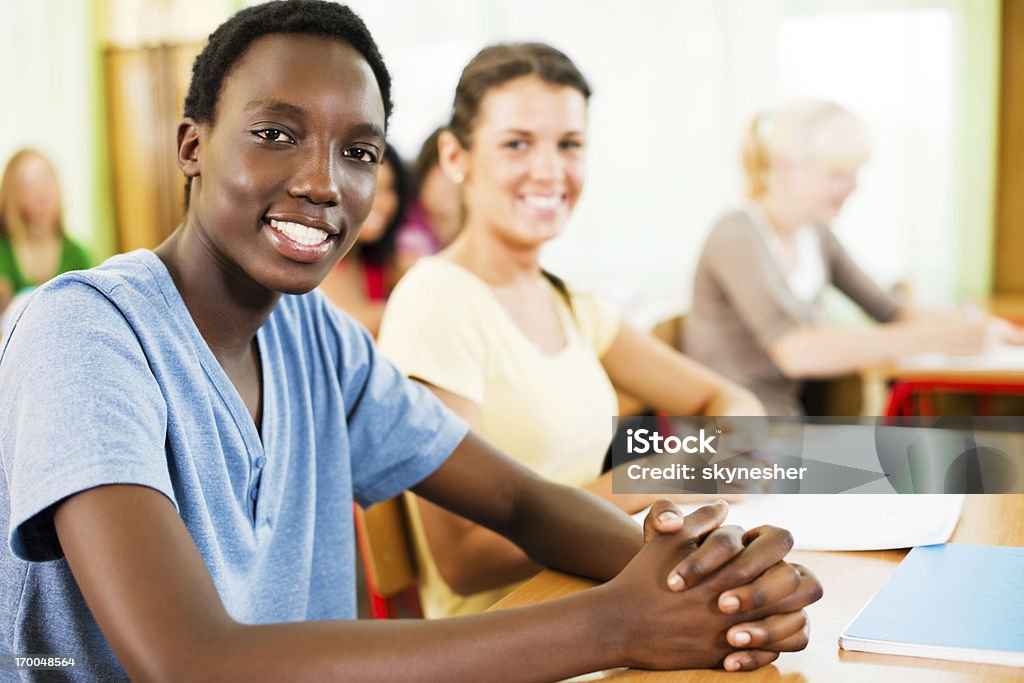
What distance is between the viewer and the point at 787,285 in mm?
2580

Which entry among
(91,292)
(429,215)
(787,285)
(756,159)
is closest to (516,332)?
(91,292)

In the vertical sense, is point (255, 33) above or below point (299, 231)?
above

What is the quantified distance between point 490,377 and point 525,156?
345 mm

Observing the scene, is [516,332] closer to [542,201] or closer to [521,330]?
[521,330]

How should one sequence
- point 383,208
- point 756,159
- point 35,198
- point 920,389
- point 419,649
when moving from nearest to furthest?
point 419,649, point 920,389, point 756,159, point 383,208, point 35,198

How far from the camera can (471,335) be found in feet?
4.62

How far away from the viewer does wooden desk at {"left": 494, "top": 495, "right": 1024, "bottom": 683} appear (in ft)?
2.50

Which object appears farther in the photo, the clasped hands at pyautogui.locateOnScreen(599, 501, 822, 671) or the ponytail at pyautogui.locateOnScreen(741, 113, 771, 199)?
the ponytail at pyautogui.locateOnScreen(741, 113, 771, 199)

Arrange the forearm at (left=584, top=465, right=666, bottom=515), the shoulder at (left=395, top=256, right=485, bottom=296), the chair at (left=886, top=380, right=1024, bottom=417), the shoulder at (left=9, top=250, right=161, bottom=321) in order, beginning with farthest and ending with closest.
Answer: the chair at (left=886, top=380, right=1024, bottom=417) < the shoulder at (left=395, top=256, right=485, bottom=296) < the forearm at (left=584, top=465, right=666, bottom=515) < the shoulder at (left=9, top=250, right=161, bottom=321)

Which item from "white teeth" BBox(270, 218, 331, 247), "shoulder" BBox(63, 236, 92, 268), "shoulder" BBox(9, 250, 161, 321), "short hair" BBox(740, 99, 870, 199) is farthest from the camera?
"shoulder" BBox(63, 236, 92, 268)

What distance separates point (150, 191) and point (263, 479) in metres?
4.37

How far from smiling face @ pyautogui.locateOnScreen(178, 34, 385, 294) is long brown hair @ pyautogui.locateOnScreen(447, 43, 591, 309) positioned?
584 millimetres

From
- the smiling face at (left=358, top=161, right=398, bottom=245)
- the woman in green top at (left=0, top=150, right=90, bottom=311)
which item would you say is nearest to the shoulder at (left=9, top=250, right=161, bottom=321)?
the smiling face at (left=358, top=161, right=398, bottom=245)

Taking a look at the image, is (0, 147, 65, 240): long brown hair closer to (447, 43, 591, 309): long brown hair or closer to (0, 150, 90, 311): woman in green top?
(0, 150, 90, 311): woman in green top
